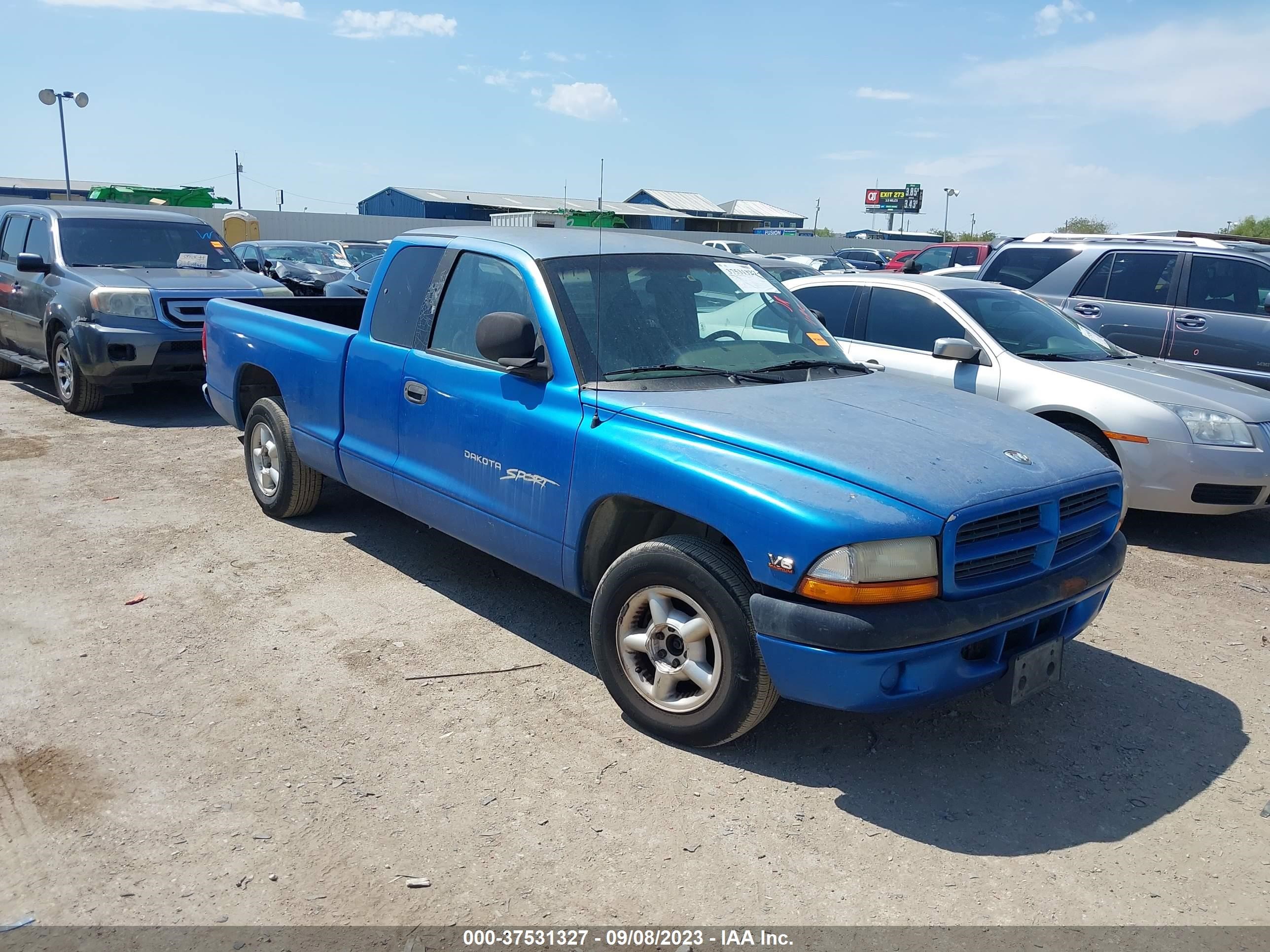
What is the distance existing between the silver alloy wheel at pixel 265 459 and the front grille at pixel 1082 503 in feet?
14.9

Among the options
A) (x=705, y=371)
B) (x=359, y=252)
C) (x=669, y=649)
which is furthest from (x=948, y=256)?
(x=669, y=649)

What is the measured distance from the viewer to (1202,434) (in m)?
6.11

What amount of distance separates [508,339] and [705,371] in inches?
33.6

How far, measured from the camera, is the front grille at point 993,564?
327cm

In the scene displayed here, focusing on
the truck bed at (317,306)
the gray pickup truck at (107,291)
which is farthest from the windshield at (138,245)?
the truck bed at (317,306)

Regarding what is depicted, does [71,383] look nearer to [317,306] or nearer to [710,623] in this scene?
[317,306]

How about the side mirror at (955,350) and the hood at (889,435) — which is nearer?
the hood at (889,435)

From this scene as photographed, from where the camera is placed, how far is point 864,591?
3.10 m

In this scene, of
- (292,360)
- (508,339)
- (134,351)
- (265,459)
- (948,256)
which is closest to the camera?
(508,339)

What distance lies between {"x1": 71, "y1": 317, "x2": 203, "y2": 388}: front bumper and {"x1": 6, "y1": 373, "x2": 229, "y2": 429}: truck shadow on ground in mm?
406

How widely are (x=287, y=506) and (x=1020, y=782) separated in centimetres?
456

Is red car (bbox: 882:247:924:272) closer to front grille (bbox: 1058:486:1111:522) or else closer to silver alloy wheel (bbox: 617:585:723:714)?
front grille (bbox: 1058:486:1111:522)

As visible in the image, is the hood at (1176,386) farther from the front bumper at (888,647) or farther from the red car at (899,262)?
the red car at (899,262)

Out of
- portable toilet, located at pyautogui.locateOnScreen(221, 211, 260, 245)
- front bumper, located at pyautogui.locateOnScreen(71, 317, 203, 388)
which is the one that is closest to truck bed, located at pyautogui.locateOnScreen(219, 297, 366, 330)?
front bumper, located at pyautogui.locateOnScreen(71, 317, 203, 388)
